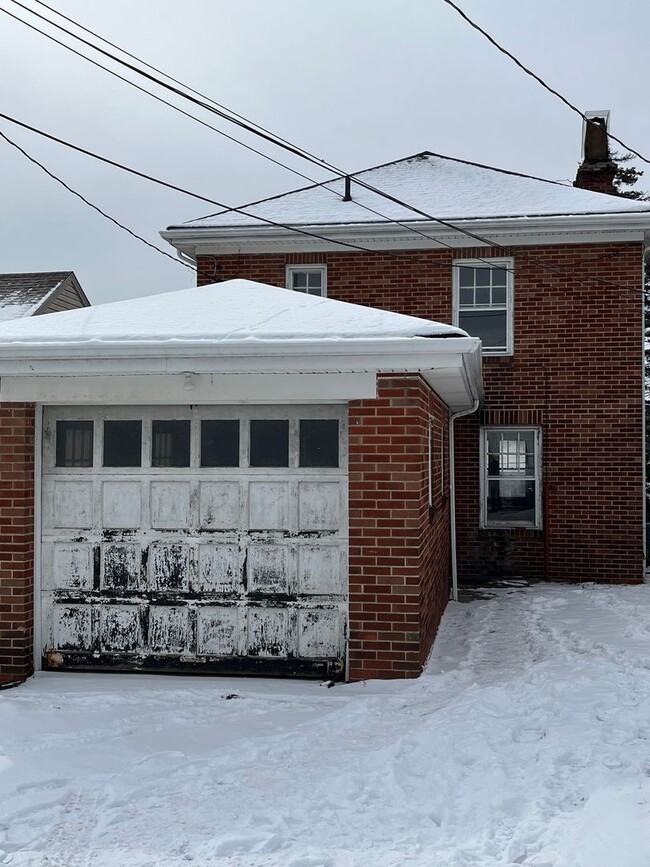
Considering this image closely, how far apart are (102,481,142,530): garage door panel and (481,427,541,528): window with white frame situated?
23.2 feet

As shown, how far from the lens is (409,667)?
6203mm

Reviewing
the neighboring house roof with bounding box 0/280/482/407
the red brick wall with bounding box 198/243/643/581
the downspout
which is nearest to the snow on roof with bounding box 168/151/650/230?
the red brick wall with bounding box 198/243/643/581

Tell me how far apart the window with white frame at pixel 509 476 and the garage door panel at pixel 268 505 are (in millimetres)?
6613

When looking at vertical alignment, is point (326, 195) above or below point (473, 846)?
above

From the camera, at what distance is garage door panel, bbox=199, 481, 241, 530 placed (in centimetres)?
647

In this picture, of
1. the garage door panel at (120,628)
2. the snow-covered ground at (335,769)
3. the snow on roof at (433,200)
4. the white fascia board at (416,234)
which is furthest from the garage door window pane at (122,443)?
the white fascia board at (416,234)

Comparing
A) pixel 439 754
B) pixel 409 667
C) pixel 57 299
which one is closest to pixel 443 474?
pixel 409 667

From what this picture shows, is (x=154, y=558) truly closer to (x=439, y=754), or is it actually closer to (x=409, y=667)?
(x=409, y=667)

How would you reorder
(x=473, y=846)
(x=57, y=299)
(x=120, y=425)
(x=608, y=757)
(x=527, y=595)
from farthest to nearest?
(x=57, y=299) → (x=527, y=595) → (x=120, y=425) → (x=608, y=757) → (x=473, y=846)

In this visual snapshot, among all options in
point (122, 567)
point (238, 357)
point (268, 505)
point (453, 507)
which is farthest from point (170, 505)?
point (453, 507)

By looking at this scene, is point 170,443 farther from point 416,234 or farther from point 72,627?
point 416,234

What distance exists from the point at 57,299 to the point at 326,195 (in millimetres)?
10593

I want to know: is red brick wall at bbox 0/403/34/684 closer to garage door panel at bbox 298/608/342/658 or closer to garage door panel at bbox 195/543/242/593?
garage door panel at bbox 195/543/242/593

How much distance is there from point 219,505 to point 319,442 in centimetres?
96
